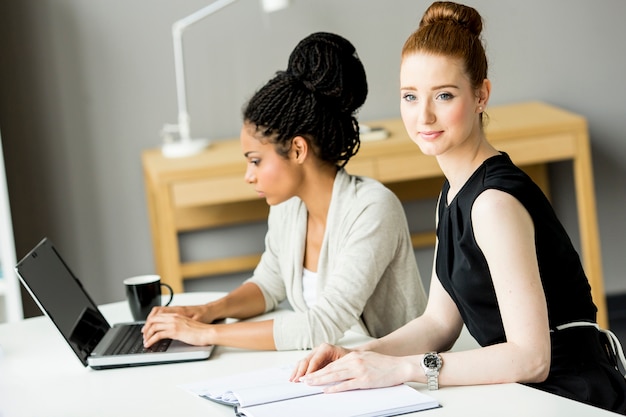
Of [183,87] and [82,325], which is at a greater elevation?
[183,87]

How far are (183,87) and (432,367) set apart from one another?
2234mm

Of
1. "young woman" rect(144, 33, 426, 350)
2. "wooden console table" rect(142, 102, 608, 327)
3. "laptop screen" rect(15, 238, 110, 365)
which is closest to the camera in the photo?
"laptop screen" rect(15, 238, 110, 365)

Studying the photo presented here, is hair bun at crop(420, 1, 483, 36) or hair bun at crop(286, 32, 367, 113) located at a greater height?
hair bun at crop(420, 1, 483, 36)

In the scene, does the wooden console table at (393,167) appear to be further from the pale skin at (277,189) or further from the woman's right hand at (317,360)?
the woman's right hand at (317,360)

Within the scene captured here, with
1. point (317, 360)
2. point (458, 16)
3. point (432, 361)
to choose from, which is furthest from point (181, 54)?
point (432, 361)

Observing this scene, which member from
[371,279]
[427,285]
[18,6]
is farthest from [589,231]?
[18,6]

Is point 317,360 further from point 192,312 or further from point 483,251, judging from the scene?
point 192,312

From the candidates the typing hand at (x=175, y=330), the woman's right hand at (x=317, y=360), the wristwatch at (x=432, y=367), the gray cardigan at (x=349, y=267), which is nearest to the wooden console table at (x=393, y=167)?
the gray cardigan at (x=349, y=267)

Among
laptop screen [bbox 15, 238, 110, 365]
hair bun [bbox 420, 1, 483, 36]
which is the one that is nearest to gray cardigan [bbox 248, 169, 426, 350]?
laptop screen [bbox 15, 238, 110, 365]

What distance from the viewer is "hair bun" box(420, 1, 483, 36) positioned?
1.48 metres

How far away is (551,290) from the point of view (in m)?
1.43

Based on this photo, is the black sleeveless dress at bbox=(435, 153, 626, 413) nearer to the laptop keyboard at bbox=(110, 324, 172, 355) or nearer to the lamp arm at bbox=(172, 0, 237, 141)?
the laptop keyboard at bbox=(110, 324, 172, 355)

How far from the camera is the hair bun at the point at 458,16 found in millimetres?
1477

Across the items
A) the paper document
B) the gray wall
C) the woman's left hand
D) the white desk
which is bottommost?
the white desk
